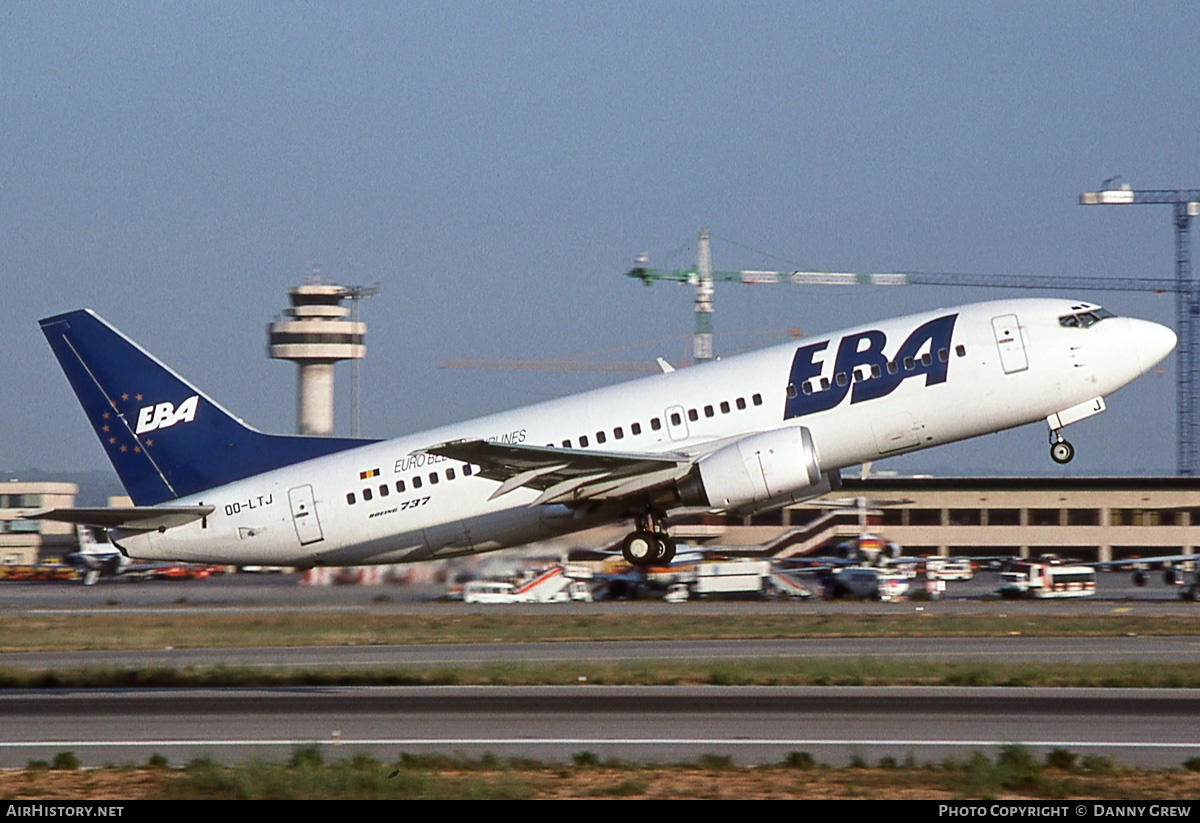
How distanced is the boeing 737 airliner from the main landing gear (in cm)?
4

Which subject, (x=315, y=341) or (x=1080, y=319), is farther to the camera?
(x=315, y=341)

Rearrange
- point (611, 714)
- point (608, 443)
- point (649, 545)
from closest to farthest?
point (611, 714) < point (649, 545) < point (608, 443)

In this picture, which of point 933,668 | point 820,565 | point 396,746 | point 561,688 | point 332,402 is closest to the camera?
point 396,746

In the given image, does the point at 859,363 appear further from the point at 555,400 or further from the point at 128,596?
the point at 128,596

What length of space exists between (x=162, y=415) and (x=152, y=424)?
13.6 inches

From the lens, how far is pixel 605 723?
93.2 ft

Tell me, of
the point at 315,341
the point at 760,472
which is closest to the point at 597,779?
the point at 760,472

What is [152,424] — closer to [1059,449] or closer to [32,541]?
[1059,449]

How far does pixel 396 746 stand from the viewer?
25.7 metres

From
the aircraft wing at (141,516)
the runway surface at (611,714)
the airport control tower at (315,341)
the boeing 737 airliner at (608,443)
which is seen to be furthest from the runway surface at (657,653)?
the airport control tower at (315,341)

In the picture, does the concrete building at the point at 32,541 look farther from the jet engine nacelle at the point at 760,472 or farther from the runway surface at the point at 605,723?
the jet engine nacelle at the point at 760,472

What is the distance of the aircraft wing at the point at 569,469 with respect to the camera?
1276 inches
